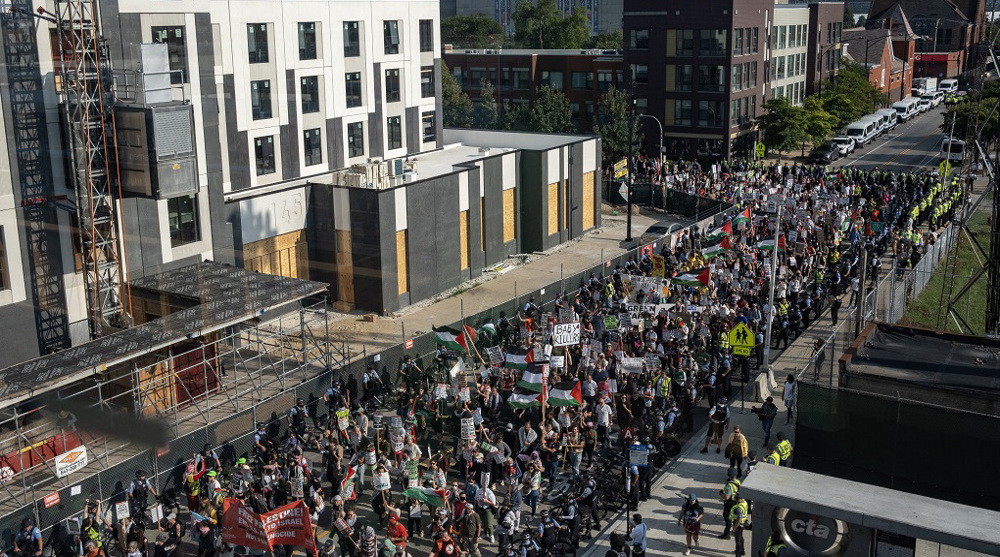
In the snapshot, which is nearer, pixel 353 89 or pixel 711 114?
pixel 353 89

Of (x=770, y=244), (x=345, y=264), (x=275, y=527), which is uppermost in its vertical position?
(x=770, y=244)

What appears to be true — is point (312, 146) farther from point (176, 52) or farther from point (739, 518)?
point (739, 518)

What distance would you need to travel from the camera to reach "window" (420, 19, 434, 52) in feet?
162

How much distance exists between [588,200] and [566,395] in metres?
29.9

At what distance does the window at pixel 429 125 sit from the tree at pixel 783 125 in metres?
32.9

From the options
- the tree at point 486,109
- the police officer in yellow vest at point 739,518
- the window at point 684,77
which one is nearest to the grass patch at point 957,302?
the police officer in yellow vest at point 739,518

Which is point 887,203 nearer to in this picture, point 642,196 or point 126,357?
point 642,196

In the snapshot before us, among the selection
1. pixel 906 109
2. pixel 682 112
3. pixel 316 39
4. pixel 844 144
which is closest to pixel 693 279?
pixel 316 39

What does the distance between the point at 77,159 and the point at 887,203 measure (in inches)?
1505

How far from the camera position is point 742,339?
27.2 metres

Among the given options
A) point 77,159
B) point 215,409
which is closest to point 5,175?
point 77,159

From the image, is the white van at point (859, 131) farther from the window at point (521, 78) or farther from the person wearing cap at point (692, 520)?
the person wearing cap at point (692, 520)

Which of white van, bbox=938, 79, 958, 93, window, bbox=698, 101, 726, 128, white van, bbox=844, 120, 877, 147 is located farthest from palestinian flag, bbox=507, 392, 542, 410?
white van, bbox=938, 79, 958, 93

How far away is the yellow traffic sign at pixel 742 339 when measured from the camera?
2706 centimetres
